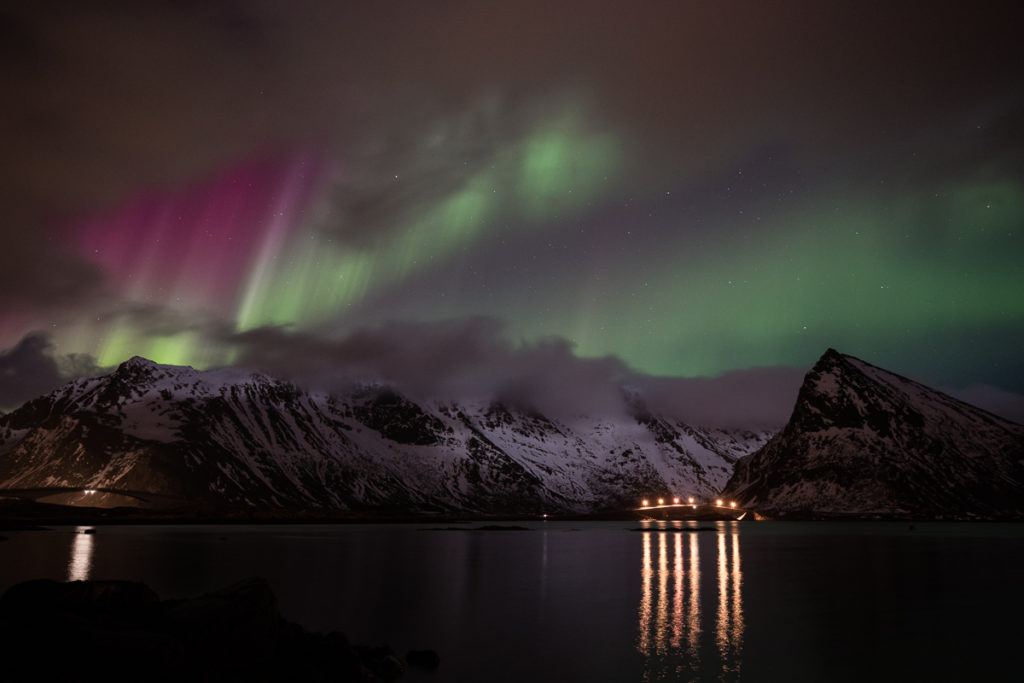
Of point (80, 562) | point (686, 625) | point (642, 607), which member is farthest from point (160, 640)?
point (80, 562)

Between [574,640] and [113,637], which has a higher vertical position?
[113,637]

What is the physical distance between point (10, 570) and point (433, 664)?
6900 centimetres

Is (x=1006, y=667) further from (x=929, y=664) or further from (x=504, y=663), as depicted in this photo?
(x=504, y=663)

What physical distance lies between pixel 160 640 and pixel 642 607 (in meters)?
43.8

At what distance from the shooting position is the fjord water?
131 ft

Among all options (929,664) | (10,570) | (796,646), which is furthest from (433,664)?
(10,570)

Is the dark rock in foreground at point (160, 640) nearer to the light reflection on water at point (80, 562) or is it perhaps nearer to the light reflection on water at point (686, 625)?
the light reflection on water at point (686, 625)

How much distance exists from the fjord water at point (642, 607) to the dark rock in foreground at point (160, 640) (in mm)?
5555

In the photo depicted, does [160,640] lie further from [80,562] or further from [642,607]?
[80,562]

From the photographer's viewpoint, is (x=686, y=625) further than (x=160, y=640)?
Yes

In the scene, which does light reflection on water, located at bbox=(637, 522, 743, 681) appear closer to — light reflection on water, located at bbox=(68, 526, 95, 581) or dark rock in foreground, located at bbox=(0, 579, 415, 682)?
dark rock in foreground, located at bbox=(0, 579, 415, 682)

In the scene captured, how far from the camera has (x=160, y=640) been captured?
27172mm

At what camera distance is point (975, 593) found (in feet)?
232

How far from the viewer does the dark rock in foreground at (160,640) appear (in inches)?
1010
